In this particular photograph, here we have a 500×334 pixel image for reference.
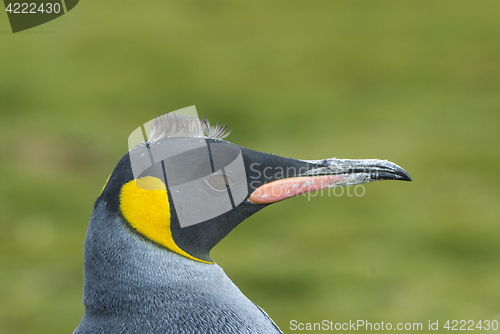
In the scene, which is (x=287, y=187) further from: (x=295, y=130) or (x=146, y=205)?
(x=295, y=130)

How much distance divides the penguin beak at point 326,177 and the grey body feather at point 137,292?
0.23 m

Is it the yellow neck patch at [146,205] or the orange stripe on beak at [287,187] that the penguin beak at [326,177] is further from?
the yellow neck patch at [146,205]

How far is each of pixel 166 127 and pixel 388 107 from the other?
4309 mm

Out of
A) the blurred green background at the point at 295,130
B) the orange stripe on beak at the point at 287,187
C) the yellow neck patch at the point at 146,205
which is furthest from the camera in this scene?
the blurred green background at the point at 295,130

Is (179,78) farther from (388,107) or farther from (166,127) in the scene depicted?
(166,127)

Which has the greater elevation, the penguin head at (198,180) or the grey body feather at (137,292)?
the penguin head at (198,180)

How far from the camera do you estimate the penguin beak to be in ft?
3.64

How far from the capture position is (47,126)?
15.3ft

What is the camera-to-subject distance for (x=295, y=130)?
467 centimetres

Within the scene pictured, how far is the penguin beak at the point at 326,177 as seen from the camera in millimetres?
1109

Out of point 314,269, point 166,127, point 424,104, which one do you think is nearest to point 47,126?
point 314,269

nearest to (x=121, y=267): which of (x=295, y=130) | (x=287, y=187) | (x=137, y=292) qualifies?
(x=137, y=292)

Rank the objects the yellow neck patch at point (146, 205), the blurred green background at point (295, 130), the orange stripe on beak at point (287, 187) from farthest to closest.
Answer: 1. the blurred green background at point (295, 130)
2. the orange stripe on beak at point (287, 187)
3. the yellow neck patch at point (146, 205)

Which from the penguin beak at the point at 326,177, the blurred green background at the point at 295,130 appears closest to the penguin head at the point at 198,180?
the penguin beak at the point at 326,177
